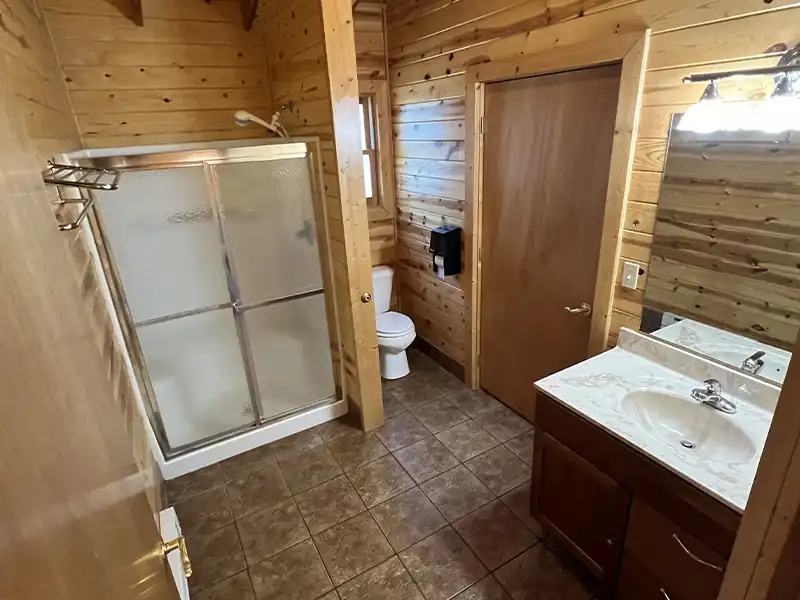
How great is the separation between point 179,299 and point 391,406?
1.50 m

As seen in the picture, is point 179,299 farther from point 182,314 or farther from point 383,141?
point 383,141

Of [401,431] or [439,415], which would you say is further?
[439,415]

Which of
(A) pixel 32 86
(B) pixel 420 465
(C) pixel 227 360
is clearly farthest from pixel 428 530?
(A) pixel 32 86

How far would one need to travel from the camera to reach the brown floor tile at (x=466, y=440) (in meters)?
2.57

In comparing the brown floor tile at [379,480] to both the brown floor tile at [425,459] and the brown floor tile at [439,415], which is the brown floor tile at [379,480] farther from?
the brown floor tile at [439,415]

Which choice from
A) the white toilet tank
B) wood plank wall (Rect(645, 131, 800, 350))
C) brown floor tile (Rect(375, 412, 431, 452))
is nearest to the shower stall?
brown floor tile (Rect(375, 412, 431, 452))

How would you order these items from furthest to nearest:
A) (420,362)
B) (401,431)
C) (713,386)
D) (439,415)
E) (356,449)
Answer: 1. (420,362)
2. (439,415)
3. (401,431)
4. (356,449)
5. (713,386)

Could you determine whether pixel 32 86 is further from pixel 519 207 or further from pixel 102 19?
pixel 519 207

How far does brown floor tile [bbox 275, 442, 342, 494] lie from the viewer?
2.41m

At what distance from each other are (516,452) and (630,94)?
186cm

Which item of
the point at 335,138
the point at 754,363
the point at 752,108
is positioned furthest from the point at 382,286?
the point at 752,108

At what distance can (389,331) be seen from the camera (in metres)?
3.20

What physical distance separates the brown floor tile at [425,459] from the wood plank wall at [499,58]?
2.65ft

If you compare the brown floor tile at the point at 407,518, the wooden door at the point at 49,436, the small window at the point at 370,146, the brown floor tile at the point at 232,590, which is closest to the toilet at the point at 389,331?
the small window at the point at 370,146
